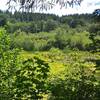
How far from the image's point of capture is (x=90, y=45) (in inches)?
253

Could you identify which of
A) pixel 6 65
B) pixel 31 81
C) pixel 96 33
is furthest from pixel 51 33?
pixel 96 33

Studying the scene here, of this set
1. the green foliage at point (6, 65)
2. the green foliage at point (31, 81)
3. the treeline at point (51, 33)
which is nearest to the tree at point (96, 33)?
the treeline at point (51, 33)

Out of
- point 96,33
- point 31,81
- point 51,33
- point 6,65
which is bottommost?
point 51,33

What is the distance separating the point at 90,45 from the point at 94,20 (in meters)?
0.49

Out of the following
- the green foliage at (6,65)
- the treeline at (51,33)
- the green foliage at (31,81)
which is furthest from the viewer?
the green foliage at (6,65)

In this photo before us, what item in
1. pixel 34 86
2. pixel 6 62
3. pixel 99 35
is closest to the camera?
pixel 99 35

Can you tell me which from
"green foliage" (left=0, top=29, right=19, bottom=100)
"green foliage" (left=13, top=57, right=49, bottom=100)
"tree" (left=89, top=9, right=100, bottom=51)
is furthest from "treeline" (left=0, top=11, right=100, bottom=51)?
"green foliage" (left=13, top=57, right=49, bottom=100)

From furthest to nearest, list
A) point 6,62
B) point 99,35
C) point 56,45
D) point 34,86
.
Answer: point 56,45 < point 6,62 < point 34,86 < point 99,35

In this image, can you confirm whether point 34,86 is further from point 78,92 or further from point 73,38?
point 73,38

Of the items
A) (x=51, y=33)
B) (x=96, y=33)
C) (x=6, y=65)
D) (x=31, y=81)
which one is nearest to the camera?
(x=96, y=33)

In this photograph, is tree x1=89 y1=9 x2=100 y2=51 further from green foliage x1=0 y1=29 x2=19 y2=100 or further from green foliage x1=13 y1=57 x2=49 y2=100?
green foliage x1=0 y1=29 x2=19 y2=100

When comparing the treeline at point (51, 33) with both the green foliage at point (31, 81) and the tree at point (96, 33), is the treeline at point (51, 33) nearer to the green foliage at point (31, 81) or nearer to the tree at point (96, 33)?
the tree at point (96, 33)

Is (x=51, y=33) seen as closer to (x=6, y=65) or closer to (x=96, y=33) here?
(x=6, y=65)

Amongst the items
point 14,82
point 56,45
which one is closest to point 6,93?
point 14,82
